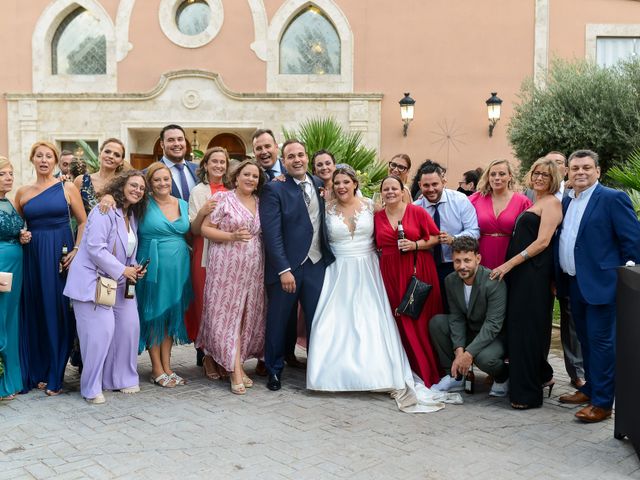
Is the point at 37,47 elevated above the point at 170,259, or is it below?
above

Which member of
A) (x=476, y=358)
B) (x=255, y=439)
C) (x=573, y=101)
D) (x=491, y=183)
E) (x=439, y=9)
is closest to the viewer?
(x=255, y=439)

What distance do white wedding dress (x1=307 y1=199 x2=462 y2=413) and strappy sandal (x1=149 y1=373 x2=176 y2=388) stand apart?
1238 mm

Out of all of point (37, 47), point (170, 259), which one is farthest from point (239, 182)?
point (37, 47)

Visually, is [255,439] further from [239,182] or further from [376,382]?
[239,182]

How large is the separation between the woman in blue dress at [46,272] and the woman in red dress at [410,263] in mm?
2686

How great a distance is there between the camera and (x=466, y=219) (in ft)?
18.2

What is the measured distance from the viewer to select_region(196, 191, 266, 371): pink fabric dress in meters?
5.43

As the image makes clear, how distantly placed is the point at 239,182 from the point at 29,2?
13180mm

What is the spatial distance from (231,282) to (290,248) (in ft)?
1.95

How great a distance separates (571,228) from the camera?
4.80m

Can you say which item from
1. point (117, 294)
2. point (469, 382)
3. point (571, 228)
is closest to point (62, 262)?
point (117, 294)

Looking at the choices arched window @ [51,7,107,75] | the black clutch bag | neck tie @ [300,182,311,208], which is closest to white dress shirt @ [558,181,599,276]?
the black clutch bag

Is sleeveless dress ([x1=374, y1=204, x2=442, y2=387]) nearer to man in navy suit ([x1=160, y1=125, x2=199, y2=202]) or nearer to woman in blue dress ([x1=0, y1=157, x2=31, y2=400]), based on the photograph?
man in navy suit ([x1=160, y1=125, x2=199, y2=202])

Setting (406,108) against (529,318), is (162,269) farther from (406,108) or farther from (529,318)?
(406,108)
